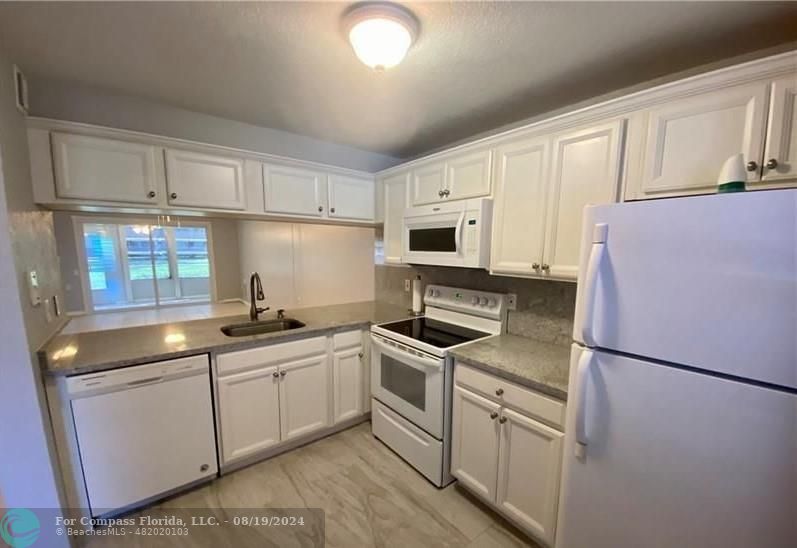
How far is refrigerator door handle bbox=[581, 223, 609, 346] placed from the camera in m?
1.05

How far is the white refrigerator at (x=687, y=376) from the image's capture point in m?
0.79

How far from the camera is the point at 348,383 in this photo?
8.02 feet

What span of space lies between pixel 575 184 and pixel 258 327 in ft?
7.70

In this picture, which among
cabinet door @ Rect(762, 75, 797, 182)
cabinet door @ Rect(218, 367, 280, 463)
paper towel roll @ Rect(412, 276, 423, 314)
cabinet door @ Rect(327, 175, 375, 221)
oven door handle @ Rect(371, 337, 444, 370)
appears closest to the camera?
cabinet door @ Rect(762, 75, 797, 182)

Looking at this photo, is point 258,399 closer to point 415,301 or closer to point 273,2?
point 415,301

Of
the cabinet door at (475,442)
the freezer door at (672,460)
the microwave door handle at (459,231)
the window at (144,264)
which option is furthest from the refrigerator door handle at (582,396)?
the window at (144,264)

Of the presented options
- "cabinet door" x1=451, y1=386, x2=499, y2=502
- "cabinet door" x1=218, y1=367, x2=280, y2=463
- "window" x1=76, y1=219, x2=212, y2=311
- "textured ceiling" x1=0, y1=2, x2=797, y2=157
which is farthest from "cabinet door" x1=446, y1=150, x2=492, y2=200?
"window" x1=76, y1=219, x2=212, y2=311

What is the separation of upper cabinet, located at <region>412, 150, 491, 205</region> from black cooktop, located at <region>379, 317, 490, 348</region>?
936 millimetres

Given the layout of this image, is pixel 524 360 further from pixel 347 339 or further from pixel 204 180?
pixel 204 180

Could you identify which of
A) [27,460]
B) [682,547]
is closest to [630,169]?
[682,547]

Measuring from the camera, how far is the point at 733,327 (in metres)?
0.84

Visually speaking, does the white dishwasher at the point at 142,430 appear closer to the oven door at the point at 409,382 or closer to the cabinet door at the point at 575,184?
the oven door at the point at 409,382

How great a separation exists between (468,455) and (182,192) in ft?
7.67

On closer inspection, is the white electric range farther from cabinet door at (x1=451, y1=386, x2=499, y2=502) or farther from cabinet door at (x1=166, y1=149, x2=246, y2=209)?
cabinet door at (x1=166, y1=149, x2=246, y2=209)
